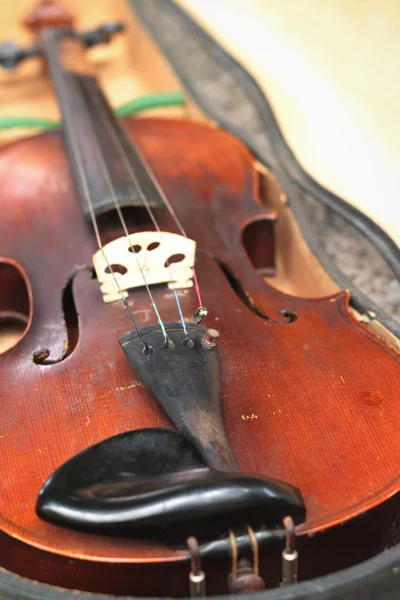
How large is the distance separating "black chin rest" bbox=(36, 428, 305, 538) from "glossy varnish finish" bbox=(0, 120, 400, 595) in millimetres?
29

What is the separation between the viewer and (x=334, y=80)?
1.62 m

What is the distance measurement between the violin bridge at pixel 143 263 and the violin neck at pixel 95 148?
0.59 feet

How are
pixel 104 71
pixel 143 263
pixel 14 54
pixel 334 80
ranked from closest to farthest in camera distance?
pixel 143 263 < pixel 334 80 < pixel 14 54 < pixel 104 71

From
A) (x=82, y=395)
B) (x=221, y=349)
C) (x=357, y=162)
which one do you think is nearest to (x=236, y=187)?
(x=357, y=162)

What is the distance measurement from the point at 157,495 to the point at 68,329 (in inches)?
16.4

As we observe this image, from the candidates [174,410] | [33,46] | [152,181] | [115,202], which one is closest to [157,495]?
[174,410]

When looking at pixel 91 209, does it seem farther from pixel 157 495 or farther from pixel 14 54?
pixel 14 54

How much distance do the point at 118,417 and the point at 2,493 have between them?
0.51 feet

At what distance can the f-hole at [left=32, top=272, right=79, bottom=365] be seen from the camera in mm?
834

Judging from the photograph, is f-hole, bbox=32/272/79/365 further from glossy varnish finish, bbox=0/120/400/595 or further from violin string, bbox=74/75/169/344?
violin string, bbox=74/75/169/344

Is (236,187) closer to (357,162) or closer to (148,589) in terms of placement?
(357,162)

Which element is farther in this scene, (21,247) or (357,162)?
(357,162)

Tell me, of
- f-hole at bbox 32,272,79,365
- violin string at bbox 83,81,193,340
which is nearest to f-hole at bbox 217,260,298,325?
violin string at bbox 83,81,193,340

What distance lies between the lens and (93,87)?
1654mm
